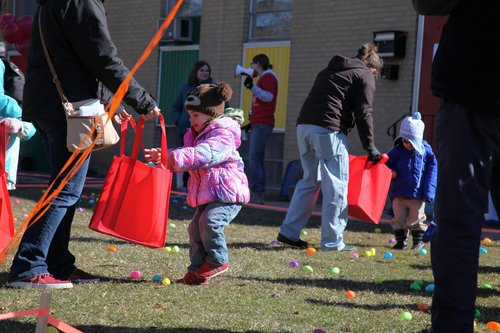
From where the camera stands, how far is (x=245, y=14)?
16.4 metres

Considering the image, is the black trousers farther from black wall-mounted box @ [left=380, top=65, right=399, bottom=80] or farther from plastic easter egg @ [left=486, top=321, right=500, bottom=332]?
black wall-mounted box @ [left=380, top=65, right=399, bottom=80]

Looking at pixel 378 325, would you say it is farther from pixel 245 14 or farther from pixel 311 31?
pixel 245 14

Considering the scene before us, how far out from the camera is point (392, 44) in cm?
1352

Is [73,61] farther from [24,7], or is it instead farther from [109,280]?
[24,7]

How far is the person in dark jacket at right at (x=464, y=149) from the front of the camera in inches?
146

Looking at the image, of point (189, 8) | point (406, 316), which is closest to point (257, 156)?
point (189, 8)

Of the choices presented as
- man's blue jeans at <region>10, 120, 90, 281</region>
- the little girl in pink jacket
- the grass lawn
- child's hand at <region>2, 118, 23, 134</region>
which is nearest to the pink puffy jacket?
the little girl in pink jacket

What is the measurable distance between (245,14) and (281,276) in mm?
10833

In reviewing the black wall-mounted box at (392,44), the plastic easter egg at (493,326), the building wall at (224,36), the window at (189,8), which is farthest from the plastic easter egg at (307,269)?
the window at (189,8)

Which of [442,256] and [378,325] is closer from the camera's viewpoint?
[442,256]

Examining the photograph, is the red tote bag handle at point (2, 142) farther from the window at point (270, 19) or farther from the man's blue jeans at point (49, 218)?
the window at point (270, 19)

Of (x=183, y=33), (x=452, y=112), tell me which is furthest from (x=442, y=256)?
(x=183, y=33)

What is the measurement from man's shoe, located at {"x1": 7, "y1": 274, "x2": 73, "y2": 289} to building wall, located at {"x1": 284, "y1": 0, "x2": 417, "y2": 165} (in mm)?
9016

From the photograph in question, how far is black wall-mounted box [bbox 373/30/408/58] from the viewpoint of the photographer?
531 inches
